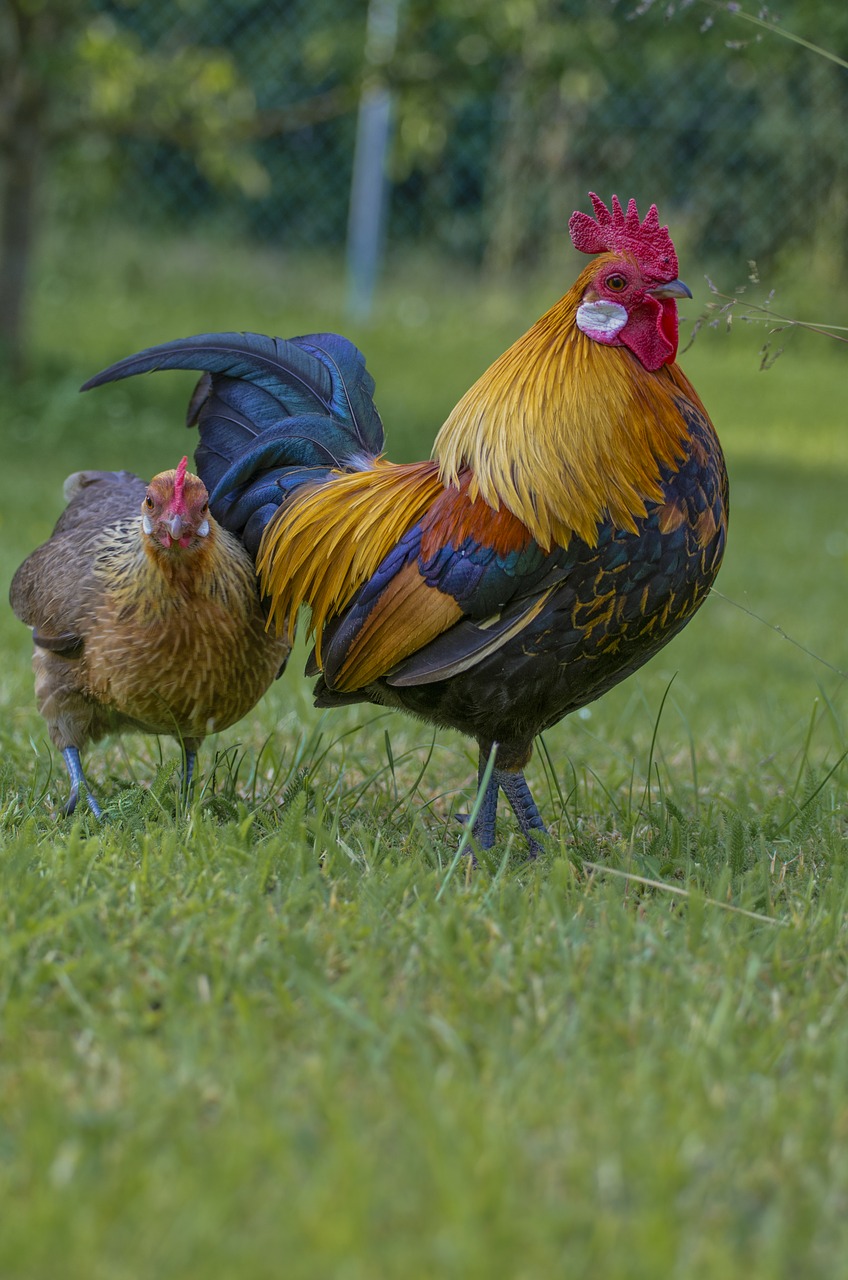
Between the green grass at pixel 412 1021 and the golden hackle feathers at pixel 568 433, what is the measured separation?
802 millimetres

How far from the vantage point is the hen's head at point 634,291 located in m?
3.29

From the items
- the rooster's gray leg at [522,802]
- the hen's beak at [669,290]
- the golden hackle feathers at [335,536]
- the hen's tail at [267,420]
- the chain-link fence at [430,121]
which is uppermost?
the chain-link fence at [430,121]

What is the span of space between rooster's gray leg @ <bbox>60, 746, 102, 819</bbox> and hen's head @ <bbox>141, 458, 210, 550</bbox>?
631 mm

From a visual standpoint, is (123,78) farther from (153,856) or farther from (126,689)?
(153,856)

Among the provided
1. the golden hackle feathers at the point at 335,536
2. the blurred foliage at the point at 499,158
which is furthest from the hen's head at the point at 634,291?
the blurred foliage at the point at 499,158

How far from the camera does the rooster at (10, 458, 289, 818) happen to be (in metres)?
3.45

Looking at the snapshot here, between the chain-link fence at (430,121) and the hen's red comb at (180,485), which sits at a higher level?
the chain-link fence at (430,121)

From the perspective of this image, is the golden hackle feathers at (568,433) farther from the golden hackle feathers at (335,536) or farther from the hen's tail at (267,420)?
the hen's tail at (267,420)

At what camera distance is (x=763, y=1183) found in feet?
6.20

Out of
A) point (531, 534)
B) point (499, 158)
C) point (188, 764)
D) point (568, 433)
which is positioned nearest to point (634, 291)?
point (568, 433)

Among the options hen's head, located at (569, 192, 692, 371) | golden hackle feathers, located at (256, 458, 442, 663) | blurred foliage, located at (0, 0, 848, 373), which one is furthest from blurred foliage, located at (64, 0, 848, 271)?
hen's head, located at (569, 192, 692, 371)

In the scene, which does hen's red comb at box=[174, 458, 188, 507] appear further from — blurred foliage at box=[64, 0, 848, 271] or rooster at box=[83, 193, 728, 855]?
blurred foliage at box=[64, 0, 848, 271]

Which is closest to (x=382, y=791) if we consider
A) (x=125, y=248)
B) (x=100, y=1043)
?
(x=100, y=1043)

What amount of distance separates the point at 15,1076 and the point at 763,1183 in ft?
3.57
